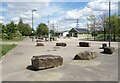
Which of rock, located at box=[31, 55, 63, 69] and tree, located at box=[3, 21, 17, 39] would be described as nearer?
rock, located at box=[31, 55, 63, 69]

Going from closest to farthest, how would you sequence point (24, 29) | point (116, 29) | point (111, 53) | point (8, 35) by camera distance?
1. point (111, 53)
2. point (116, 29)
3. point (8, 35)
4. point (24, 29)

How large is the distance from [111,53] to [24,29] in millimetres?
92490

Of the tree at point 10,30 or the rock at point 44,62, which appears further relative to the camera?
the tree at point 10,30

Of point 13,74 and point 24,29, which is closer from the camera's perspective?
point 13,74

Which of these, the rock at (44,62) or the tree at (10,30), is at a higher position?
the tree at (10,30)

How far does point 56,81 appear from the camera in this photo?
32.1 feet

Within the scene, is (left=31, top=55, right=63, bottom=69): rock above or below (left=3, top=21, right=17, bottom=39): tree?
below

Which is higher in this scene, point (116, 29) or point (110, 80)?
point (116, 29)

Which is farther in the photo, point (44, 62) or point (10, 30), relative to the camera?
point (10, 30)

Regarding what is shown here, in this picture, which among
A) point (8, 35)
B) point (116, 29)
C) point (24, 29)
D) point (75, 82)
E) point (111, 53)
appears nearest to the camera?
point (75, 82)

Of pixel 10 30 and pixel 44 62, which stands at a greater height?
pixel 10 30

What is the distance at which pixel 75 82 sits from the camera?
9617mm

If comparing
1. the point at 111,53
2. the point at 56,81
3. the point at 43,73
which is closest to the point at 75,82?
the point at 56,81

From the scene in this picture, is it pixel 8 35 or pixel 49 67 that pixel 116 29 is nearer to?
pixel 8 35
